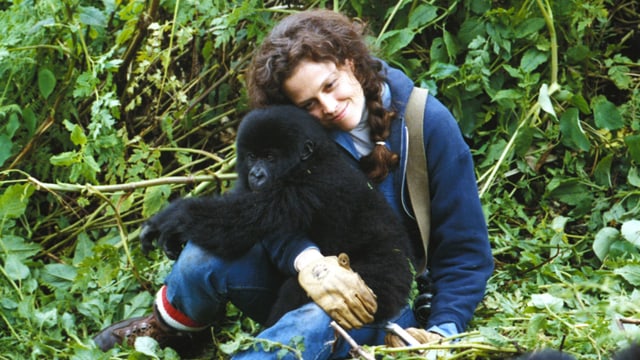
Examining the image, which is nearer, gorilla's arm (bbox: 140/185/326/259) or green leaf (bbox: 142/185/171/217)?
gorilla's arm (bbox: 140/185/326/259)

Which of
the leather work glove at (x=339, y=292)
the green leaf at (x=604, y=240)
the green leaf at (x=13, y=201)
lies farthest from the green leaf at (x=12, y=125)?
the green leaf at (x=604, y=240)

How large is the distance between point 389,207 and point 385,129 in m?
0.23

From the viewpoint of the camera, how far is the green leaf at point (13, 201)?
3.31m

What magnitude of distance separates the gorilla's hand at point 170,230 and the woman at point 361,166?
0.07 meters

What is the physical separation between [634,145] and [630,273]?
0.77m

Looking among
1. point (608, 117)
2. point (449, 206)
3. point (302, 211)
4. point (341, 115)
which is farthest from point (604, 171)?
point (302, 211)

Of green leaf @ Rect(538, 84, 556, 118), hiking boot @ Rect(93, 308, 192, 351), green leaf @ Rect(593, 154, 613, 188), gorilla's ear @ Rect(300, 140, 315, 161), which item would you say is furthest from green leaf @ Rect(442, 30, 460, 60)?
hiking boot @ Rect(93, 308, 192, 351)

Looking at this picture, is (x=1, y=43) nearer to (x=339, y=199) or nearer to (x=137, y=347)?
(x=137, y=347)

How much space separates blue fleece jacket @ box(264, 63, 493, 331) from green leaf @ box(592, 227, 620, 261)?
27.3 inches

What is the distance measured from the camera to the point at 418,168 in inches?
106

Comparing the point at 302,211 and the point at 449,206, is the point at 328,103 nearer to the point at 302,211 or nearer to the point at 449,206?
the point at 302,211

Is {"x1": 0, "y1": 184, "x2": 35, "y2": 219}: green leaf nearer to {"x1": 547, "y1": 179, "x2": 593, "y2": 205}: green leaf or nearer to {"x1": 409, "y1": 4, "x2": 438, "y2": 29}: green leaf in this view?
{"x1": 409, "y1": 4, "x2": 438, "y2": 29}: green leaf

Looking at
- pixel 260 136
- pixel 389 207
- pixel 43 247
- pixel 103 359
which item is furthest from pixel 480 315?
pixel 43 247

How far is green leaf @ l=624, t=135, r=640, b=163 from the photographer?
3.48 meters
